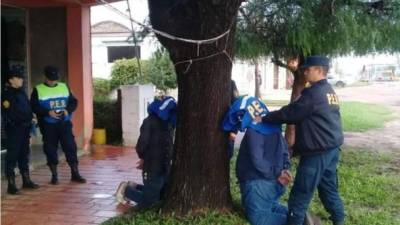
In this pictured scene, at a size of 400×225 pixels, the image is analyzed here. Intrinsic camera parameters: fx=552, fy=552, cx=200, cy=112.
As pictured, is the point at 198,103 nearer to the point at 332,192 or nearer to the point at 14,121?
the point at 332,192

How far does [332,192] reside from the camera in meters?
5.03

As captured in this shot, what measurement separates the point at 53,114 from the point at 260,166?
128 inches

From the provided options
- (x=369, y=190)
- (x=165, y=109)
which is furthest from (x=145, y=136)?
(x=369, y=190)

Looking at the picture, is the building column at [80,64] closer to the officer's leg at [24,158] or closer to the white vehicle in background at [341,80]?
the officer's leg at [24,158]

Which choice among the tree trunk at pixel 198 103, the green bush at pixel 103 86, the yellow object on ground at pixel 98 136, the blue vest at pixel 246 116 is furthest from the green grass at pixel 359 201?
the green bush at pixel 103 86

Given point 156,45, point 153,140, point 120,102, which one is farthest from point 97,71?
point 153,140

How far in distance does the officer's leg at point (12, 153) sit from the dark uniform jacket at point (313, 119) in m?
3.19

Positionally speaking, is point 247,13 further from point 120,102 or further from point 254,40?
point 120,102

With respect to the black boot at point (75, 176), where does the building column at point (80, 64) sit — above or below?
above

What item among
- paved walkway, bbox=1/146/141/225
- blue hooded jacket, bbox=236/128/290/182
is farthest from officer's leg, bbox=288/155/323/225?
paved walkway, bbox=1/146/141/225

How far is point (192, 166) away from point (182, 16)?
1.36m

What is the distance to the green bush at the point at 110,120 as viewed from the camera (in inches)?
416

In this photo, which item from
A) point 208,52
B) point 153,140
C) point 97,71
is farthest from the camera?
point 97,71

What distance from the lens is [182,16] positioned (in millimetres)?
4969
